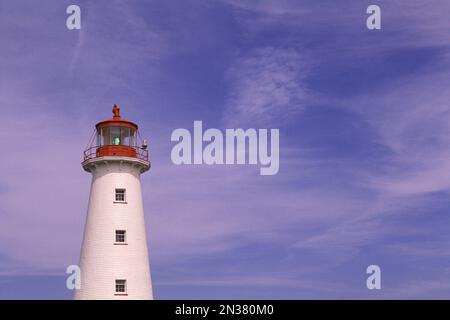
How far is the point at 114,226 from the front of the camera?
6081 centimetres

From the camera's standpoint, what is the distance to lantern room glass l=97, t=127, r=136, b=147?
63.7 m

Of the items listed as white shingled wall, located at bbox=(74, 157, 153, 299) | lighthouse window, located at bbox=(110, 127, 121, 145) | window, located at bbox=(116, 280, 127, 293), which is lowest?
window, located at bbox=(116, 280, 127, 293)

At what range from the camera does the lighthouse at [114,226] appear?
60000 mm

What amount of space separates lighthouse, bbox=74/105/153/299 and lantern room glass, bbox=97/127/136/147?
77mm

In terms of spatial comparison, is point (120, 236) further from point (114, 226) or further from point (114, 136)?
point (114, 136)

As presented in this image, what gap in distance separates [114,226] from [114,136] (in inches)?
287

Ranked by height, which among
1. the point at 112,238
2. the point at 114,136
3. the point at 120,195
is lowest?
the point at 112,238

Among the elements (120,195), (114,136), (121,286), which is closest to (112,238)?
(120,195)

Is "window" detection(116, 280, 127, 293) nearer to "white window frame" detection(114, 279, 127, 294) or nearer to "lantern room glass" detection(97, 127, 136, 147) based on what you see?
"white window frame" detection(114, 279, 127, 294)

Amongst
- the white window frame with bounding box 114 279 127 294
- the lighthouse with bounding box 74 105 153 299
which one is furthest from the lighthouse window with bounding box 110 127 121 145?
the white window frame with bounding box 114 279 127 294

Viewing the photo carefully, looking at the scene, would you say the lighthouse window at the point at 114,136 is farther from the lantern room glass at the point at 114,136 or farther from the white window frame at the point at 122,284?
the white window frame at the point at 122,284
